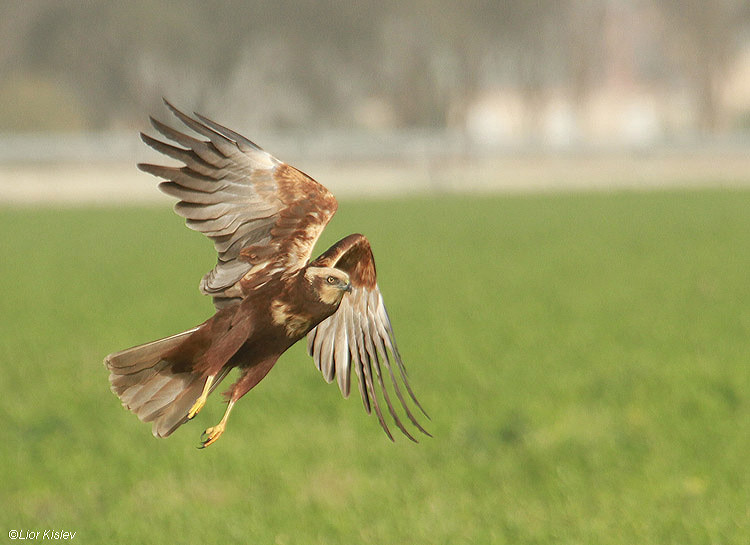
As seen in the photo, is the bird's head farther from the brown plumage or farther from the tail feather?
the tail feather

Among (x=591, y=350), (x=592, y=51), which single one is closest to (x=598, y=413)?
(x=591, y=350)

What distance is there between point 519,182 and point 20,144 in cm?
2131

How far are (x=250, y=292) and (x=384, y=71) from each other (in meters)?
68.1

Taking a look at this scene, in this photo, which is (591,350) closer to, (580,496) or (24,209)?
(580,496)

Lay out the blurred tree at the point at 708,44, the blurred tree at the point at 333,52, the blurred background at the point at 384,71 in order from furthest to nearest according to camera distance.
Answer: the blurred tree at the point at 708,44, the blurred tree at the point at 333,52, the blurred background at the point at 384,71

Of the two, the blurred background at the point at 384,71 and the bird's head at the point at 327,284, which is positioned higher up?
the bird's head at the point at 327,284

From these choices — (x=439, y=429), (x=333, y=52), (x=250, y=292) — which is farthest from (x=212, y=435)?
(x=333, y=52)

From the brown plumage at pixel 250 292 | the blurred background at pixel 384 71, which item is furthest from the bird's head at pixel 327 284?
the blurred background at pixel 384 71

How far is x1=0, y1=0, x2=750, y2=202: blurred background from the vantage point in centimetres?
4722

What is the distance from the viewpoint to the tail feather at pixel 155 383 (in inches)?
41.1

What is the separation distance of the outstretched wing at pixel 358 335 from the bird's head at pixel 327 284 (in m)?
0.04

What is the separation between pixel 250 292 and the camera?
3.55ft

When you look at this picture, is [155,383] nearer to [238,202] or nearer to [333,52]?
[238,202]

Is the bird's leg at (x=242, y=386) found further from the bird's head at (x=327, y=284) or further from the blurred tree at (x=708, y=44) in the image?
the blurred tree at (x=708, y=44)
